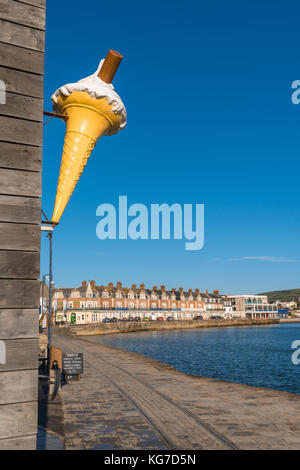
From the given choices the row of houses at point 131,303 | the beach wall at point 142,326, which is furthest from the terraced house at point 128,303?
the beach wall at point 142,326

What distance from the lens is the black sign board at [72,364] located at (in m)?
18.2

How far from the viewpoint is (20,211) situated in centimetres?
383

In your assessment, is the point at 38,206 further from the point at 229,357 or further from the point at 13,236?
the point at 229,357

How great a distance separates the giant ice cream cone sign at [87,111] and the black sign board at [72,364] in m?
13.2

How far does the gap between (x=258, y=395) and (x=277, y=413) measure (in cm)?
360

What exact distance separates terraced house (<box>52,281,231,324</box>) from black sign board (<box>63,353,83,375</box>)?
71.8 m

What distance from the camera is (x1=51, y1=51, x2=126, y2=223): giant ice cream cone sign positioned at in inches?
269

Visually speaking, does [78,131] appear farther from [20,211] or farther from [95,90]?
[20,211]

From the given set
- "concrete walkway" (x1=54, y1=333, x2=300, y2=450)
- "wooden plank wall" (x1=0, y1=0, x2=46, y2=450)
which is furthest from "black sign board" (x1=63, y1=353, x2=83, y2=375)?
"wooden plank wall" (x1=0, y1=0, x2=46, y2=450)

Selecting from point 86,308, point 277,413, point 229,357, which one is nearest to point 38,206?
point 277,413

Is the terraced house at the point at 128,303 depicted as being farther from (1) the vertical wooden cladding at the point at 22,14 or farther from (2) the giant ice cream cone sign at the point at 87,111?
(1) the vertical wooden cladding at the point at 22,14

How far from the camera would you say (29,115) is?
3.98 meters

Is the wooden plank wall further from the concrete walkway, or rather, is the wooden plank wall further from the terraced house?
the terraced house

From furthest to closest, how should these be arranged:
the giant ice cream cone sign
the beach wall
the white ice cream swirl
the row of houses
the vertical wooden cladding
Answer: the row of houses
the beach wall
the white ice cream swirl
the giant ice cream cone sign
the vertical wooden cladding
